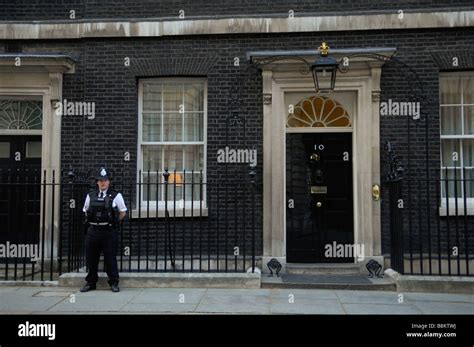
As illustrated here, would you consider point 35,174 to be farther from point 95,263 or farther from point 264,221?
point 264,221

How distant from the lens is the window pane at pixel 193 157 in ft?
31.9

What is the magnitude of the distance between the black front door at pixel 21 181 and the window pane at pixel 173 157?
2347 millimetres

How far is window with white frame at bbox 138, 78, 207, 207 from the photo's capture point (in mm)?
9719

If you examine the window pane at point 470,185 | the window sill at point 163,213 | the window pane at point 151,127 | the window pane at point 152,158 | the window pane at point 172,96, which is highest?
the window pane at point 172,96

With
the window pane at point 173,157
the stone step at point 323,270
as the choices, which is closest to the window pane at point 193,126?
the window pane at point 173,157

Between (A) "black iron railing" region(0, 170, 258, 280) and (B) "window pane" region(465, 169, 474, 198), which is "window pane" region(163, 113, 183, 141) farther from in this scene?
(B) "window pane" region(465, 169, 474, 198)

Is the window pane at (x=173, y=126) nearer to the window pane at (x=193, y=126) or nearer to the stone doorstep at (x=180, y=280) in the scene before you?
the window pane at (x=193, y=126)

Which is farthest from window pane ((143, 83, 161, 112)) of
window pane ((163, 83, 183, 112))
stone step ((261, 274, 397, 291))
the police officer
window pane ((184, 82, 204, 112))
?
stone step ((261, 274, 397, 291))

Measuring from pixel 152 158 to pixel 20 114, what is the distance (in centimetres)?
268

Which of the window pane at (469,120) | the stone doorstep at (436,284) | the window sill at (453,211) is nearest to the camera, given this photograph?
the stone doorstep at (436,284)

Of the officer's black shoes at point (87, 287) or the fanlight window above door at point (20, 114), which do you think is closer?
the officer's black shoes at point (87, 287)

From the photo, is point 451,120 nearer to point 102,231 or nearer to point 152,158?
point 152,158

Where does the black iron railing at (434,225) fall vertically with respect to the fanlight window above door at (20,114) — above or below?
below

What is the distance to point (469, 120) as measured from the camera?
9.48 meters
